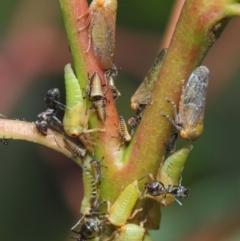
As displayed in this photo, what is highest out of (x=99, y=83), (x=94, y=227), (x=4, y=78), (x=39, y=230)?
(x=4, y=78)

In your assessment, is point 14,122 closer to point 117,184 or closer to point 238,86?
point 117,184

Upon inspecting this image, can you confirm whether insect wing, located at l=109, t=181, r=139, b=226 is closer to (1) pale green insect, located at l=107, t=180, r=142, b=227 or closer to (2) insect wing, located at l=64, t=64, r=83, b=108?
(1) pale green insect, located at l=107, t=180, r=142, b=227

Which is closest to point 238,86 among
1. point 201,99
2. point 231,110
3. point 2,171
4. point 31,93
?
point 231,110

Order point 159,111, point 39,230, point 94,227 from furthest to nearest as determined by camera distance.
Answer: point 39,230 < point 94,227 < point 159,111

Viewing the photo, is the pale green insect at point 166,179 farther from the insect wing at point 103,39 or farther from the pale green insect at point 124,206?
the insect wing at point 103,39

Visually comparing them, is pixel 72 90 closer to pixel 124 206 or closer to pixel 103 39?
pixel 103 39

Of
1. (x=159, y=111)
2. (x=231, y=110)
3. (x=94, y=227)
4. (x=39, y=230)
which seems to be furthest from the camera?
(x=231, y=110)

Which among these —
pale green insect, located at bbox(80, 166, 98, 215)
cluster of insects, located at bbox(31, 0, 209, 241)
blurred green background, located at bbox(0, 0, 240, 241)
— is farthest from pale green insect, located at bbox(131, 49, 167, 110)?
blurred green background, located at bbox(0, 0, 240, 241)
